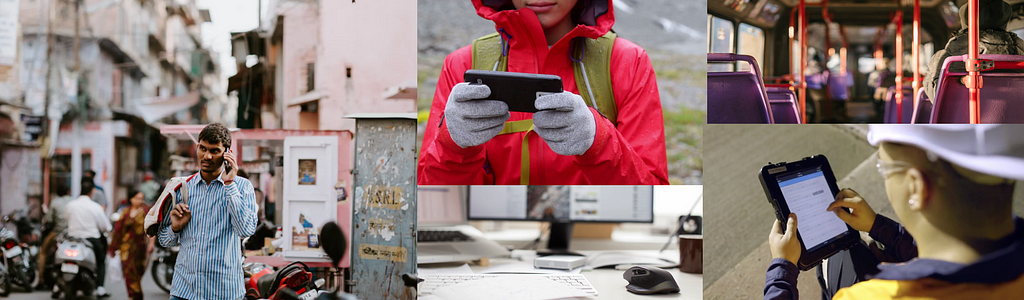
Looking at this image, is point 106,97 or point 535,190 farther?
point 106,97

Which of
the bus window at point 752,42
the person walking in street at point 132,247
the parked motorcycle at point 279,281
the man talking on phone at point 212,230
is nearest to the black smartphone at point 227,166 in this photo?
the man talking on phone at point 212,230

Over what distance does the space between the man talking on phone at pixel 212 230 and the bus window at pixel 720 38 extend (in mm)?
2100

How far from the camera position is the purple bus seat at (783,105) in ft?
9.08

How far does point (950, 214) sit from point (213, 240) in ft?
10.1

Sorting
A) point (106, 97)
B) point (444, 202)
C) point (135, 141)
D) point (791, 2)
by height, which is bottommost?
point (444, 202)

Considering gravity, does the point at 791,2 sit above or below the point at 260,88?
above

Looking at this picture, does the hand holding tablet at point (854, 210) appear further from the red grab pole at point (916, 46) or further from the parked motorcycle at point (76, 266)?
the parked motorcycle at point (76, 266)

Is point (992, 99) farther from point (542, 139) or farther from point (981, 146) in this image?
point (542, 139)

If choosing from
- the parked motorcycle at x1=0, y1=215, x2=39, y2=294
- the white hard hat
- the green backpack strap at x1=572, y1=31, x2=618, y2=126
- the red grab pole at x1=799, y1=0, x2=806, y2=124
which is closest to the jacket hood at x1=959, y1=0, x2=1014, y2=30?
the white hard hat

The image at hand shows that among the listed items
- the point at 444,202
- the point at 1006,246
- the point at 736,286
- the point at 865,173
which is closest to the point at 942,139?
the point at 865,173

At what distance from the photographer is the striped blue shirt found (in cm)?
260

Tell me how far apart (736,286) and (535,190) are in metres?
0.95

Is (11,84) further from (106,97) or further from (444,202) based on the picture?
(444,202)

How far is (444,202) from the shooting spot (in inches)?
103
